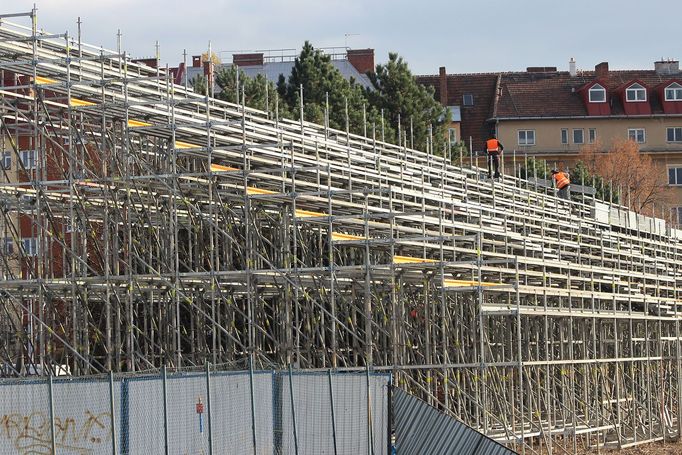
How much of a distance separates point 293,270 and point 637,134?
63.6 meters

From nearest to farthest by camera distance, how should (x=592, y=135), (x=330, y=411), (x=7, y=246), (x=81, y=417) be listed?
1. (x=81, y=417)
2. (x=330, y=411)
3. (x=7, y=246)
4. (x=592, y=135)

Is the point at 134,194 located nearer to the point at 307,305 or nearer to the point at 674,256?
the point at 307,305

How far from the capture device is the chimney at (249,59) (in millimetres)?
89125

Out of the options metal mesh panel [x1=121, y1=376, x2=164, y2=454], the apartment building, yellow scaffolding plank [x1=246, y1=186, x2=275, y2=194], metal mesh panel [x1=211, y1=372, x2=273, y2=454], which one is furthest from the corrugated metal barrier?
the apartment building

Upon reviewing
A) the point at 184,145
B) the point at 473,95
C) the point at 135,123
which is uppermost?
the point at 473,95

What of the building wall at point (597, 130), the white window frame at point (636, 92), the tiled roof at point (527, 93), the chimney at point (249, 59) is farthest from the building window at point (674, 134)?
the chimney at point (249, 59)

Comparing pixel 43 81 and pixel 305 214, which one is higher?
pixel 43 81

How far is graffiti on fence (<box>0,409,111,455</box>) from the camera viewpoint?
20.8 metres

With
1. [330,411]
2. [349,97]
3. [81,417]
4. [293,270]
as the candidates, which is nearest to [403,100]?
[349,97]

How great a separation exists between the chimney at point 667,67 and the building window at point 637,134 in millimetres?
5996

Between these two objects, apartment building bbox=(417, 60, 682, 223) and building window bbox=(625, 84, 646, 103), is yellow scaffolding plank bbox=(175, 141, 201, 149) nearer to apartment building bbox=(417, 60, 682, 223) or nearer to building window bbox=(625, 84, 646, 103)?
apartment building bbox=(417, 60, 682, 223)

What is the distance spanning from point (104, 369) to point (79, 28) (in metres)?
6.86

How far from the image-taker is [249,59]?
8994 centimetres

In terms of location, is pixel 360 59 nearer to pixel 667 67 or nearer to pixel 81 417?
pixel 667 67
